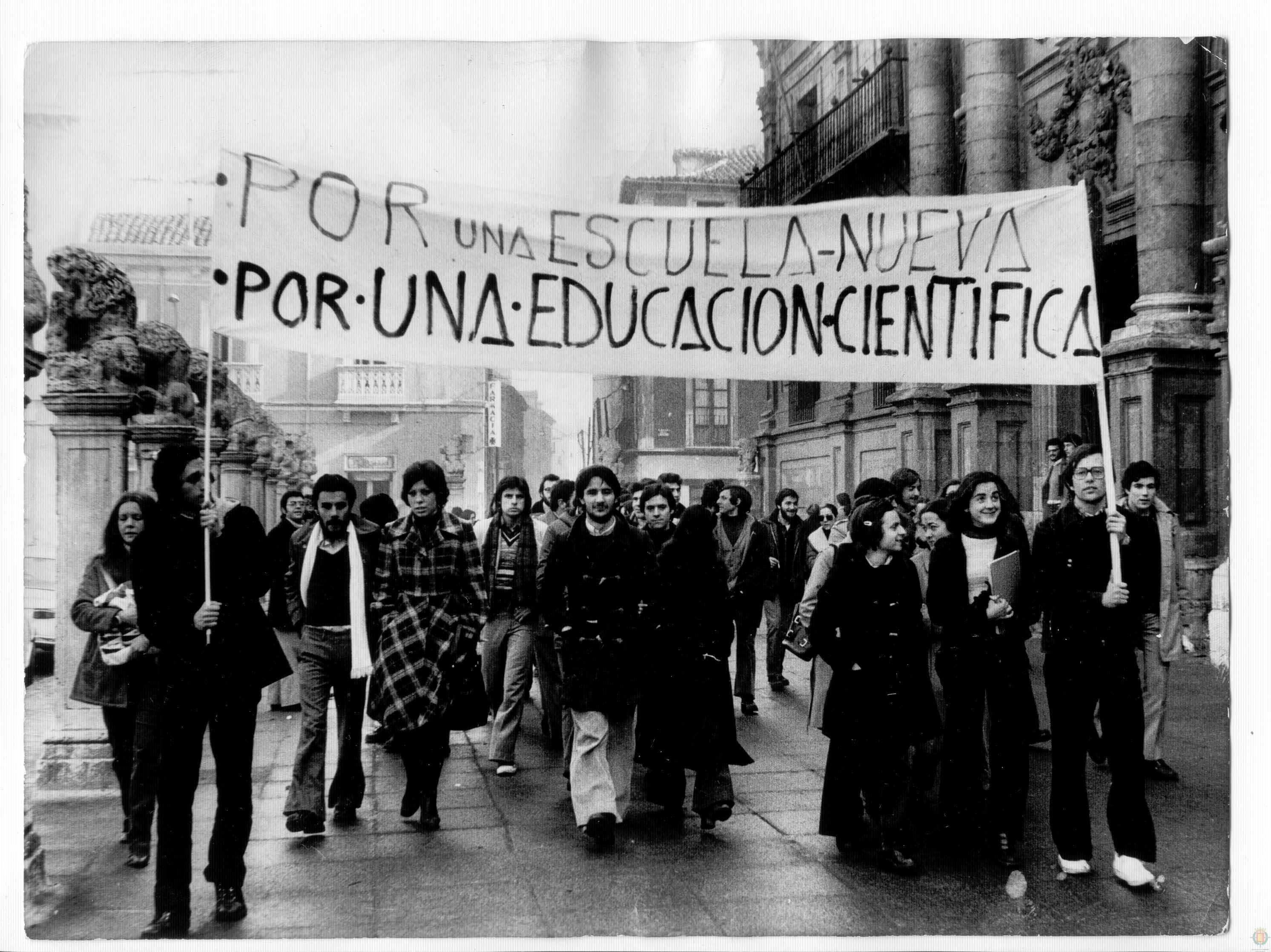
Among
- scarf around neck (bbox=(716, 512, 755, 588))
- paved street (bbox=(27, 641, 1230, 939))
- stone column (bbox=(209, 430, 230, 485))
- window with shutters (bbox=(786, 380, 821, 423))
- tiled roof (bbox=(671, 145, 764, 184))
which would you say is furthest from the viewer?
window with shutters (bbox=(786, 380, 821, 423))

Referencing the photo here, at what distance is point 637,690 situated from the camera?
5.95 metres

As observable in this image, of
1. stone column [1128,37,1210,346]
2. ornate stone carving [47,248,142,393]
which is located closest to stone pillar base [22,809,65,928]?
ornate stone carving [47,248,142,393]

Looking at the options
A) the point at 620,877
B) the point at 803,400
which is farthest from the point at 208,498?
the point at 803,400

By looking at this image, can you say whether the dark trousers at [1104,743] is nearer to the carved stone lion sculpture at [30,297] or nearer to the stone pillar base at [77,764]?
the carved stone lion sculpture at [30,297]

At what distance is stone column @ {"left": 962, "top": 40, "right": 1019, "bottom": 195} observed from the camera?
44.1ft

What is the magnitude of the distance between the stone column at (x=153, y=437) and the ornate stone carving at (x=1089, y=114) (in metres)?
9.07

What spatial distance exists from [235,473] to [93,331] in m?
5.20

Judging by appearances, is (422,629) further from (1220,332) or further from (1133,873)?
(1220,332)

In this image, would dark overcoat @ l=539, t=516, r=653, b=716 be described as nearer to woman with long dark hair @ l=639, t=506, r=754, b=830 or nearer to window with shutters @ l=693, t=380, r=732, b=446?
woman with long dark hair @ l=639, t=506, r=754, b=830

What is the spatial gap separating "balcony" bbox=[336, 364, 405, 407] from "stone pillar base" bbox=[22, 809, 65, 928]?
32.6 meters

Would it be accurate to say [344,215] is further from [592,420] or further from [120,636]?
[592,420]

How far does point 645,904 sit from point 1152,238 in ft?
27.1

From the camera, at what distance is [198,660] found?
4719 mm

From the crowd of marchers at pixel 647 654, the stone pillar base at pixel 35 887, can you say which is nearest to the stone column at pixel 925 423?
the crowd of marchers at pixel 647 654
